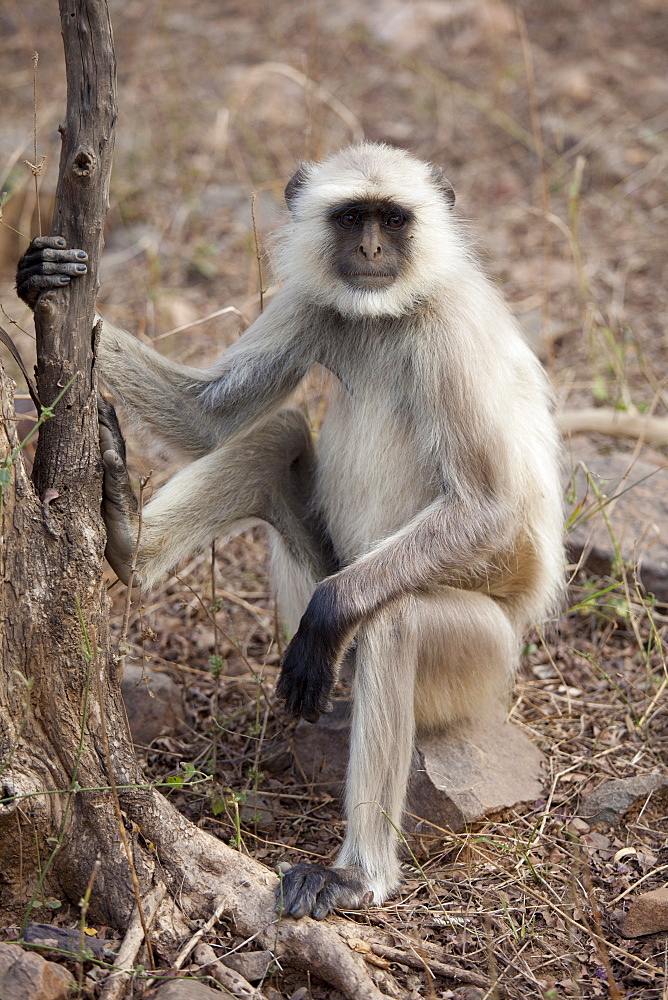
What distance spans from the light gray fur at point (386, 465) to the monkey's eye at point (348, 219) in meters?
0.05

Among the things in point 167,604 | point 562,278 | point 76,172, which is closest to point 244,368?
point 76,172

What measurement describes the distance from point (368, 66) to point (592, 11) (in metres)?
2.07

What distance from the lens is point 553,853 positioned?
296 cm

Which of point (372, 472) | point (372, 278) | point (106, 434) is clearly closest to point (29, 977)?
point (106, 434)

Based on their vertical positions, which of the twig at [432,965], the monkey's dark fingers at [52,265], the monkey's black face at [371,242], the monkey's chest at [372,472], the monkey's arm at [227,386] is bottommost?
the twig at [432,965]

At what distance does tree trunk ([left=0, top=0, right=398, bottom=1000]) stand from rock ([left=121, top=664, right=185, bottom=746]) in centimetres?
82

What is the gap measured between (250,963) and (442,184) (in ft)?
7.41

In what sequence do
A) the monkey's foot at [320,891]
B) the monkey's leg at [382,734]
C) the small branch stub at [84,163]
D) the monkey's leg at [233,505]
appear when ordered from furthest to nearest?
the monkey's leg at [233,505] < the monkey's leg at [382,734] < the monkey's foot at [320,891] < the small branch stub at [84,163]

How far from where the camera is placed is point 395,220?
291 cm

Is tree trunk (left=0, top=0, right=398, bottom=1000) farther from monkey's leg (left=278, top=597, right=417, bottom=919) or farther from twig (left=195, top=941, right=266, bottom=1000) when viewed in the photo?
monkey's leg (left=278, top=597, right=417, bottom=919)

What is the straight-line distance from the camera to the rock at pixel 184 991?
2.13 meters

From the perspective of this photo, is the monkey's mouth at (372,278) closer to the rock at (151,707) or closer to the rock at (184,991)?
the rock at (151,707)

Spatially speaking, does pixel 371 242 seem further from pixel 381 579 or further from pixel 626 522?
pixel 626 522

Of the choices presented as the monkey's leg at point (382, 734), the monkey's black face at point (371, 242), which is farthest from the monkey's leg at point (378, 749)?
the monkey's black face at point (371, 242)
